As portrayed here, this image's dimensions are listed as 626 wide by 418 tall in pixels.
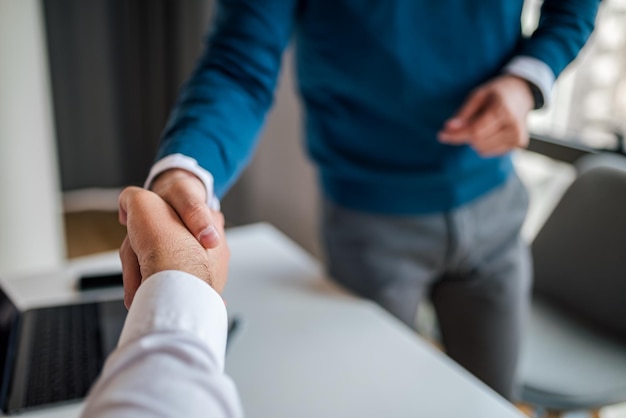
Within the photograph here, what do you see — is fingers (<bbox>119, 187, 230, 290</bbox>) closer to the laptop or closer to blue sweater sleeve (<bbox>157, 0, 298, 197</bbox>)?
blue sweater sleeve (<bbox>157, 0, 298, 197</bbox>)

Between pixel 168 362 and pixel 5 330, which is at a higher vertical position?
pixel 168 362

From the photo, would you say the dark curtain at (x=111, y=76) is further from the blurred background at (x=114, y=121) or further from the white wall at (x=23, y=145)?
the white wall at (x=23, y=145)

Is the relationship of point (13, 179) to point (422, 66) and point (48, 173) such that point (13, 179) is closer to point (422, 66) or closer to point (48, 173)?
point (48, 173)

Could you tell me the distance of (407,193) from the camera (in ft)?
2.59

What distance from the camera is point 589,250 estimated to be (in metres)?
1.06

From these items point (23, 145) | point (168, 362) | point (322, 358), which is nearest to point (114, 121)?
point (23, 145)

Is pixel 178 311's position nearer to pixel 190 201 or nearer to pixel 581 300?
pixel 190 201

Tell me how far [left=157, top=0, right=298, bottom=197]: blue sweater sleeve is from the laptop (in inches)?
7.5

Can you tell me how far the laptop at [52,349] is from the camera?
25.4 inches

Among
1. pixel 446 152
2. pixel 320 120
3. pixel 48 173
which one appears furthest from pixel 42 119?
pixel 446 152

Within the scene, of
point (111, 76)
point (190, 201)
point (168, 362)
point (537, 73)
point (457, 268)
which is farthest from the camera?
point (111, 76)

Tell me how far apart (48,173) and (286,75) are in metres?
0.78

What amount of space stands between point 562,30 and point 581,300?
0.70m

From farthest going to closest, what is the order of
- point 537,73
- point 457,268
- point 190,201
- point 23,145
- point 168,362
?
point 23,145 → point 457,268 → point 537,73 → point 190,201 → point 168,362
